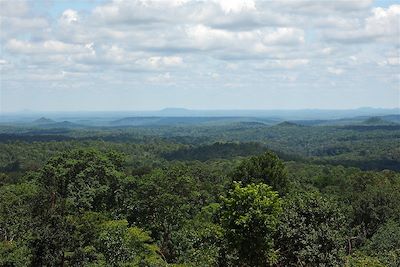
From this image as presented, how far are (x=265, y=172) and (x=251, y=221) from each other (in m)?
26.6

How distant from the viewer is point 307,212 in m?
24.2

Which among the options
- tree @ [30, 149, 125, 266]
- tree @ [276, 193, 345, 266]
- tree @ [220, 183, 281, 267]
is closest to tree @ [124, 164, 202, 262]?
tree @ [30, 149, 125, 266]

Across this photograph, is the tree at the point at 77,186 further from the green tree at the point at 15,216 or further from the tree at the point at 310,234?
the tree at the point at 310,234

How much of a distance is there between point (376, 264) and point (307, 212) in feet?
14.1

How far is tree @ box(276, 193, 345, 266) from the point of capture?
22.5 metres

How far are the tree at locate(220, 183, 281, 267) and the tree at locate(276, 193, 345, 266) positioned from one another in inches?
71.7

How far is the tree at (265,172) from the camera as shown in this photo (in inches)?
1856

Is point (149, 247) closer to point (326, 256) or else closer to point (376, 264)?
point (326, 256)

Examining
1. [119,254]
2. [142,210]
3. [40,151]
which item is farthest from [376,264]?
[40,151]

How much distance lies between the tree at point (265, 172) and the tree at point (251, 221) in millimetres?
24393

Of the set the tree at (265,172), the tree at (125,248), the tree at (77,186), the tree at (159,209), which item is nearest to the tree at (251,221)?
the tree at (125,248)

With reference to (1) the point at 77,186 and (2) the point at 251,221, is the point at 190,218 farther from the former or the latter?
(2) the point at 251,221

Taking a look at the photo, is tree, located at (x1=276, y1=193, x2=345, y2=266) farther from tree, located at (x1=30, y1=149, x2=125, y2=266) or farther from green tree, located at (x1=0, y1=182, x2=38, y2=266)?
green tree, located at (x1=0, y1=182, x2=38, y2=266)

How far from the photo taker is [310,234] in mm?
23125
